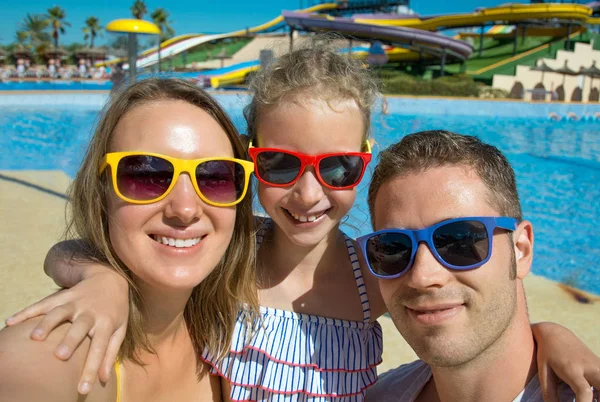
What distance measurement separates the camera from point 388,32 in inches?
1187

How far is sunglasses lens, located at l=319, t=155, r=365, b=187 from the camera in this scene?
220 centimetres

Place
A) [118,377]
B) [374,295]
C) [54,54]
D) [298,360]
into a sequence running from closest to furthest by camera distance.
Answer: [118,377]
[298,360]
[374,295]
[54,54]

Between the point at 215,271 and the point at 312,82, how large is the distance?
38.8 inches

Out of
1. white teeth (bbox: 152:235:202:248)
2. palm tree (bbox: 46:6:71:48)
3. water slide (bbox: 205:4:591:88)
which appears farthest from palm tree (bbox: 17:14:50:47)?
white teeth (bbox: 152:235:202:248)

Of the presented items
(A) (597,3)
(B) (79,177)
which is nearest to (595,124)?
(B) (79,177)

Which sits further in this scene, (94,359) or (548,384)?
(548,384)

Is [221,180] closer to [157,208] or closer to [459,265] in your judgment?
[157,208]

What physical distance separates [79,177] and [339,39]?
162 cm

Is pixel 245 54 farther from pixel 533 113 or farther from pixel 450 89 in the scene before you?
pixel 533 113

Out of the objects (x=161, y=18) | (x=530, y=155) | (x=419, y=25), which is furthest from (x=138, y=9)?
(x=530, y=155)

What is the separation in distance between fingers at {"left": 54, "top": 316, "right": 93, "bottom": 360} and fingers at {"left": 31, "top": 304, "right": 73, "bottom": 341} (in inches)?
1.4

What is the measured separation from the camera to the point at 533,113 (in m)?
22.2

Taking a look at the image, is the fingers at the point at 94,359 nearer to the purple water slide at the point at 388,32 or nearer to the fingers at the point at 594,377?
the fingers at the point at 594,377

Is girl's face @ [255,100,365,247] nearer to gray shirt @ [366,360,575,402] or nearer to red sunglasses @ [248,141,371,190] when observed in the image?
red sunglasses @ [248,141,371,190]
